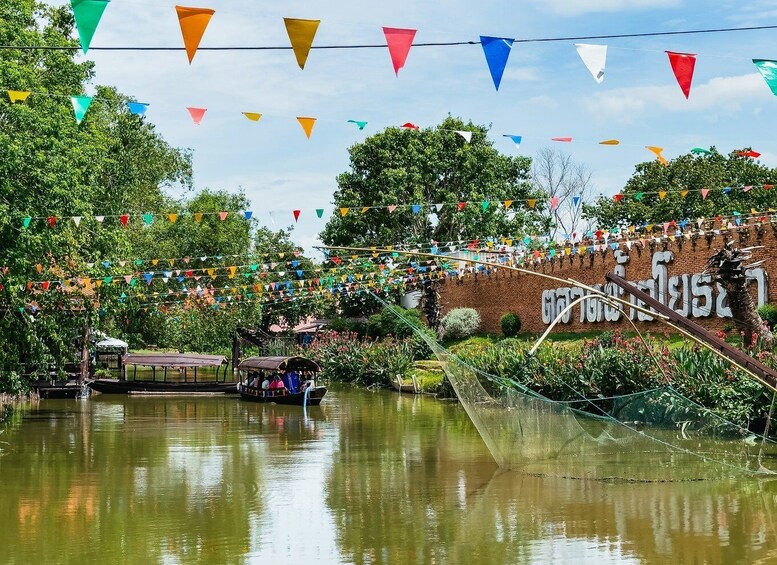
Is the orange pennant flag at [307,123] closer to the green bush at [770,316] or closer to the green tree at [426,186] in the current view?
the green bush at [770,316]

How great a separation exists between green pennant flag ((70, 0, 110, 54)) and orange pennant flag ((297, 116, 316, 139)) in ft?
13.9

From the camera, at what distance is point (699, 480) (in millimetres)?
13836

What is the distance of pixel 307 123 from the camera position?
12.9 meters

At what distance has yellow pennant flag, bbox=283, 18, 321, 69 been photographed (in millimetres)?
9242

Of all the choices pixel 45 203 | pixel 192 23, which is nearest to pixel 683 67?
pixel 192 23

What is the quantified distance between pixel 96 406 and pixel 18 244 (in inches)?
384

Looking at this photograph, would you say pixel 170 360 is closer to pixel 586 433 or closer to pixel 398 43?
pixel 586 433

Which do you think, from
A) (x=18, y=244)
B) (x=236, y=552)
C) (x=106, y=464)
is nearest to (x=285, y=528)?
(x=236, y=552)

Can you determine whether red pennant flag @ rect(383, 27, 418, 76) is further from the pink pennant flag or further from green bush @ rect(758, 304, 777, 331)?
green bush @ rect(758, 304, 777, 331)

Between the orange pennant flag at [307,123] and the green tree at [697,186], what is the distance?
1053 inches

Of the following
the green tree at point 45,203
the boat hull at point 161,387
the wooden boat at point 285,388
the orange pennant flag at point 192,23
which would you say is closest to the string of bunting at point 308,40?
the orange pennant flag at point 192,23

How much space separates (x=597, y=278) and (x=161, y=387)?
1525cm

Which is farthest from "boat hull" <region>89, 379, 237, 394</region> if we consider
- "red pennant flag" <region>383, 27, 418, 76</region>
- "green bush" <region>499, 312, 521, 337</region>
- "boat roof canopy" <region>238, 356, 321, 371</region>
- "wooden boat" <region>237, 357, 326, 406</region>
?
"red pennant flag" <region>383, 27, 418, 76</region>

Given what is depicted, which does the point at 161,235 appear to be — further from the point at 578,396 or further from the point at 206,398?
the point at 578,396
